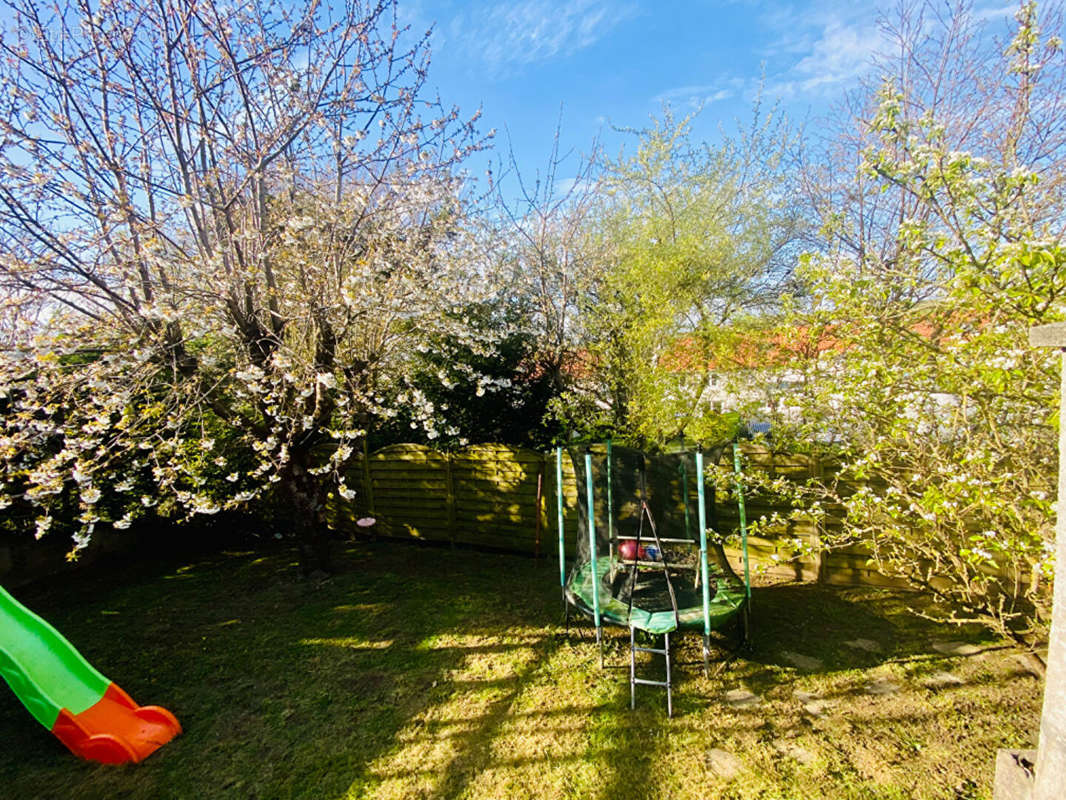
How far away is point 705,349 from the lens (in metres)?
5.34

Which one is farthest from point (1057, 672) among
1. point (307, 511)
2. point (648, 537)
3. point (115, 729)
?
point (307, 511)

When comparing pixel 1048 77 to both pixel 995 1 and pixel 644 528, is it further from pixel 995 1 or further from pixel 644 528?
pixel 644 528

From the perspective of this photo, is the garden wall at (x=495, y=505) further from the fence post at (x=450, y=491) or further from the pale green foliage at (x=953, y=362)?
the pale green foliage at (x=953, y=362)

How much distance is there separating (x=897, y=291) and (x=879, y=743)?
104 inches

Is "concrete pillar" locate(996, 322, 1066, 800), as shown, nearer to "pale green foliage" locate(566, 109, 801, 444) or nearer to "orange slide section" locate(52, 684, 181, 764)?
"pale green foliage" locate(566, 109, 801, 444)

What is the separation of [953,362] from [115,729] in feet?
16.6

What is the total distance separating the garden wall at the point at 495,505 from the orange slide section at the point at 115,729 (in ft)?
11.6

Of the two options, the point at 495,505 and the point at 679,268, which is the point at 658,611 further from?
the point at 679,268

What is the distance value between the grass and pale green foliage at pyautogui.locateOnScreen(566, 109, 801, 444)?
85.7 inches

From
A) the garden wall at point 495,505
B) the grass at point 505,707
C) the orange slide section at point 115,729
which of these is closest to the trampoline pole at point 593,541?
the grass at point 505,707

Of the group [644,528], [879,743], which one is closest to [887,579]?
[879,743]

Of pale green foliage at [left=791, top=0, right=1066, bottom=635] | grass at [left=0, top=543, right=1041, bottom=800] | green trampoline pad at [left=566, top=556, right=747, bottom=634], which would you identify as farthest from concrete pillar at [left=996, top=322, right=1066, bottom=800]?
green trampoline pad at [left=566, top=556, right=747, bottom=634]

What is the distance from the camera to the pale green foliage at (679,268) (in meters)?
5.16

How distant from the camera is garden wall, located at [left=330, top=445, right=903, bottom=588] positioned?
15.2 feet
